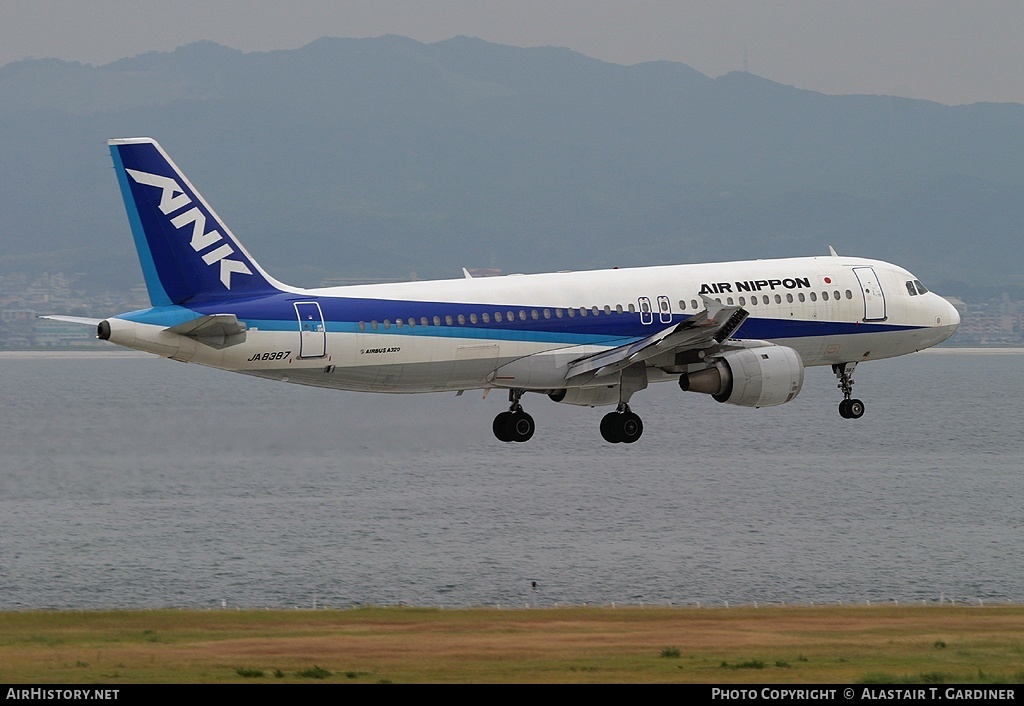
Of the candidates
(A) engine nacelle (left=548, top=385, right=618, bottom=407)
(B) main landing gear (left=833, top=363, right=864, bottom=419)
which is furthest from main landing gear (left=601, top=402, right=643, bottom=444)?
(B) main landing gear (left=833, top=363, right=864, bottom=419)

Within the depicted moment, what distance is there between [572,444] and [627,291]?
12769cm

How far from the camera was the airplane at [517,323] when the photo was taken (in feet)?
158

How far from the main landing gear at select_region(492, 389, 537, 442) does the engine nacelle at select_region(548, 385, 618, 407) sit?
5.06ft

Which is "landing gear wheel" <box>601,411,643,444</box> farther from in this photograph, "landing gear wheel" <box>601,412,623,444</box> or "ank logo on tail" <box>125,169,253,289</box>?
"ank logo on tail" <box>125,169,253,289</box>

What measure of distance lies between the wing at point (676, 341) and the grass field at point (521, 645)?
443 inches

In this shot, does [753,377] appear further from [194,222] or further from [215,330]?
[194,222]

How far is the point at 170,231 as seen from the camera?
158ft

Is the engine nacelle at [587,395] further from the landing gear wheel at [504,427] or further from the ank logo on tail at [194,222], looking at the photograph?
the ank logo on tail at [194,222]

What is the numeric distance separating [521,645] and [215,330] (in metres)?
24.0

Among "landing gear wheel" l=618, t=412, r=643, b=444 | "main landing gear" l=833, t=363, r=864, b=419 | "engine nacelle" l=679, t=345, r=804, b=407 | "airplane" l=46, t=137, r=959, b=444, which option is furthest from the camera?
"main landing gear" l=833, t=363, r=864, b=419

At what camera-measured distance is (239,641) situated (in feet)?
220

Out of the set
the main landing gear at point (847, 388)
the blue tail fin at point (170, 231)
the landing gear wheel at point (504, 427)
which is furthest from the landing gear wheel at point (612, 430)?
the blue tail fin at point (170, 231)

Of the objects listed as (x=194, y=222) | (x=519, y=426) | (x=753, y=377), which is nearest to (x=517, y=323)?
(x=519, y=426)

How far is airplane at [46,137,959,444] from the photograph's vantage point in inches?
1900
